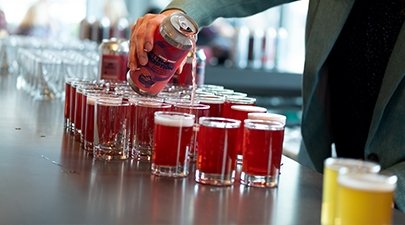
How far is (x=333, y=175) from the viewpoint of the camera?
1535 mm

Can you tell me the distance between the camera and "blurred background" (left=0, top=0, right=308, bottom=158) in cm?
612

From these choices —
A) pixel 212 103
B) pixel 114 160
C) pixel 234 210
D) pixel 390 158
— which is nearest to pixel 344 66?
pixel 390 158

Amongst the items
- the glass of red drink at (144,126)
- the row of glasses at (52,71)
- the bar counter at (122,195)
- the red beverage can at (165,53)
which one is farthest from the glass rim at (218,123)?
the row of glasses at (52,71)

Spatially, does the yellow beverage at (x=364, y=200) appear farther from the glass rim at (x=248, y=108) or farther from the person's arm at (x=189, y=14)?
the person's arm at (x=189, y=14)

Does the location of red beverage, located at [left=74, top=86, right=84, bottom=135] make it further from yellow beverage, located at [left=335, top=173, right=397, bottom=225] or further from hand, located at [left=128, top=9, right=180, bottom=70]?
yellow beverage, located at [left=335, top=173, right=397, bottom=225]

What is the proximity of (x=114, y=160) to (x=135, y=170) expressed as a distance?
132mm

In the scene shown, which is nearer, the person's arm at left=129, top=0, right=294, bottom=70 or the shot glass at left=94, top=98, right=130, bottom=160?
the shot glass at left=94, top=98, right=130, bottom=160

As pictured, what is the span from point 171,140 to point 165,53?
381 millimetres

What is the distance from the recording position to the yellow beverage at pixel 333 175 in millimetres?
1515

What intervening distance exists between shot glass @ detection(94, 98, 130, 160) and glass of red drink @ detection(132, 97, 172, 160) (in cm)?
3

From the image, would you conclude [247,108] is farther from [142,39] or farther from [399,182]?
[399,182]

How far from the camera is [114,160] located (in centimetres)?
212

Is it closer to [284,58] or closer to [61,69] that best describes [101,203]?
[61,69]

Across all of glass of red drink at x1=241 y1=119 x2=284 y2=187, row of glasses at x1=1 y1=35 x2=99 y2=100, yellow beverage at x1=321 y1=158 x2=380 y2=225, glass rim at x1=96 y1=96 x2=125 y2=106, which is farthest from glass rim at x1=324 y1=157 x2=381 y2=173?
row of glasses at x1=1 y1=35 x2=99 y2=100
